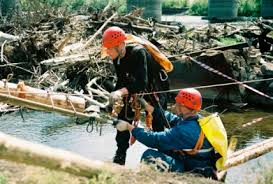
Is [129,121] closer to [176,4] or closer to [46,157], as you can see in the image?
[46,157]

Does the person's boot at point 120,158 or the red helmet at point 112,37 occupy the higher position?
the red helmet at point 112,37

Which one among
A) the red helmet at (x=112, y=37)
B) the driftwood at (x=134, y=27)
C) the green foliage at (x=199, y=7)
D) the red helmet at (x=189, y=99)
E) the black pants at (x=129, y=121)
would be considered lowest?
the green foliage at (x=199, y=7)

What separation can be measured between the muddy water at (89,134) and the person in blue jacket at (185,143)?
260 cm

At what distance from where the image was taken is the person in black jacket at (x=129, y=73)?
6.90m

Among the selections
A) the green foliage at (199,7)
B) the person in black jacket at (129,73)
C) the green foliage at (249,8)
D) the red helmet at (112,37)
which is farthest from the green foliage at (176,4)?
the red helmet at (112,37)

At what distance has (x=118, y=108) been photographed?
7527 millimetres

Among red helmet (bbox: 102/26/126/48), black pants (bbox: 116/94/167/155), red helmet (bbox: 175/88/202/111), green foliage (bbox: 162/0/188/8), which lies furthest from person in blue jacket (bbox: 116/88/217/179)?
green foliage (bbox: 162/0/188/8)

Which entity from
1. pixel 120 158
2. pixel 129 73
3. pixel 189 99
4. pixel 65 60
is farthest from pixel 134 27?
pixel 189 99

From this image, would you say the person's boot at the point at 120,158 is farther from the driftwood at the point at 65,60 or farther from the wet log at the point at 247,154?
the driftwood at the point at 65,60

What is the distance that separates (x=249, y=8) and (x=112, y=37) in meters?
48.8

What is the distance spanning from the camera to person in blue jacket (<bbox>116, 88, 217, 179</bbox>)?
5852 millimetres

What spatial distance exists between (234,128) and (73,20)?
33.6ft

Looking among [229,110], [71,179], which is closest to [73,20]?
[229,110]

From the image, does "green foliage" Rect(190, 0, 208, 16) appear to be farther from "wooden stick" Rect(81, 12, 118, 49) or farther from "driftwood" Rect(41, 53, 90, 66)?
"driftwood" Rect(41, 53, 90, 66)
